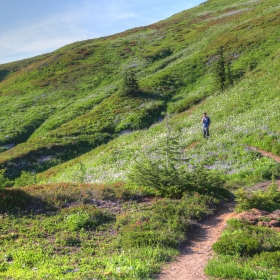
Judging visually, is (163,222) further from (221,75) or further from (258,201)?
(221,75)

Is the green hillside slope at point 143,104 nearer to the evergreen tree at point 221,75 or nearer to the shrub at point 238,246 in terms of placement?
the evergreen tree at point 221,75

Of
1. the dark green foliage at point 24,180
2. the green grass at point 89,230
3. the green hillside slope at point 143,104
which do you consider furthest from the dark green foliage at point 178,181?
the dark green foliage at point 24,180

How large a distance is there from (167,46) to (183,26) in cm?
2574

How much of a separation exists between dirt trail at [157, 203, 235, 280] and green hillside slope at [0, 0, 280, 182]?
5.55 m

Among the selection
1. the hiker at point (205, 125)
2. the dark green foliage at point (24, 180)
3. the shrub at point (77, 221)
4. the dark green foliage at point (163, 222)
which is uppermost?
the hiker at point (205, 125)

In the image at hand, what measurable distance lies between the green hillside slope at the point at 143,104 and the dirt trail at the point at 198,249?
18.2 ft

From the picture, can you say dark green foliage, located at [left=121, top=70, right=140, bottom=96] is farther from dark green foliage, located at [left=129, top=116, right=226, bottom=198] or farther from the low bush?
the low bush

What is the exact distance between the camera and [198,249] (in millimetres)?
10000

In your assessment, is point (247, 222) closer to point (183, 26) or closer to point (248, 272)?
point (248, 272)

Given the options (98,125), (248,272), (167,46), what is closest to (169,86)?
(98,125)

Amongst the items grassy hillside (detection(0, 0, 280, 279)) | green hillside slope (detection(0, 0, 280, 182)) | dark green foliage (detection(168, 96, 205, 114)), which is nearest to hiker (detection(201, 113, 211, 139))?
grassy hillside (detection(0, 0, 280, 279))

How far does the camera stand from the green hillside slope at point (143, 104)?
77.5 feet

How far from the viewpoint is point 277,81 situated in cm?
3167

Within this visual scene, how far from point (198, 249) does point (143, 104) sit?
38.0 m
